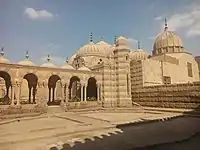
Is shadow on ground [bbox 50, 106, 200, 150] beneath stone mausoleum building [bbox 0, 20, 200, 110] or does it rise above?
beneath

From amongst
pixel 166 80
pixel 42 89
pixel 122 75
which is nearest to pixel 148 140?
pixel 42 89

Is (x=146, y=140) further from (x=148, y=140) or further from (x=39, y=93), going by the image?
(x=39, y=93)

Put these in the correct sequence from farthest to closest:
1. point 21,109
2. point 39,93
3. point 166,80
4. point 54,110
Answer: point 166,80 → point 54,110 → point 39,93 → point 21,109

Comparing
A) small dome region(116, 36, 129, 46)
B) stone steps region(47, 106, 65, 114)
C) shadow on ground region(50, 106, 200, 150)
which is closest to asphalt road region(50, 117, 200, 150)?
shadow on ground region(50, 106, 200, 150)

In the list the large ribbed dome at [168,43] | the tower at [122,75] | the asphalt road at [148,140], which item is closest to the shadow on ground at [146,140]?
the asphalt road at [148,140]

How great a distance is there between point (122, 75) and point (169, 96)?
5957mm

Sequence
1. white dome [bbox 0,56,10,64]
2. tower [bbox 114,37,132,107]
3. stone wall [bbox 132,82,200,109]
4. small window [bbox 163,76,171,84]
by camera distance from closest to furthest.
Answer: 1. stone wall [bbox 132,82,200,109]
2. white dome [bbox 0,56,10,64]
3. tower [bbox 114,37,132,107]
4. small window [bbox 163,76,171,84]

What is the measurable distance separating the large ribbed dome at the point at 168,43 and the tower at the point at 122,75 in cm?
1319

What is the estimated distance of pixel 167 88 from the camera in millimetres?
19750

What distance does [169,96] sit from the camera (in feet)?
63.8

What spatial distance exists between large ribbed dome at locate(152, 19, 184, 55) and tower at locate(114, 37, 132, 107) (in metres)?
13.2

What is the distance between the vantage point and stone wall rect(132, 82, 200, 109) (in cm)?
1708

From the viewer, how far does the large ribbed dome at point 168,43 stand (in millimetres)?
33656

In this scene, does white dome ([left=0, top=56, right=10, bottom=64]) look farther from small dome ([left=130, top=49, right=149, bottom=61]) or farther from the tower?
small dome ([left=130, top=49, right=149, bottom=61])
